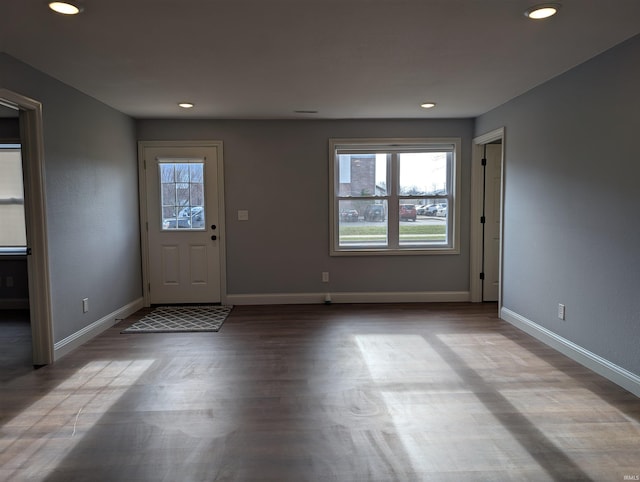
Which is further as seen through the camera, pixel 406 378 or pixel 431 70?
pixel 431 70

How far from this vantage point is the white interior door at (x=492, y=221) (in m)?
5.12

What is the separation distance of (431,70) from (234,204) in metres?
2.92

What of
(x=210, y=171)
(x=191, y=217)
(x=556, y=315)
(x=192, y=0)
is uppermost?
(x=192, y=0)

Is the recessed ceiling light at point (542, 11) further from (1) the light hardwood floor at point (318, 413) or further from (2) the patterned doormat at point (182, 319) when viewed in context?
(2) the patterned doormat at point (182, 319)

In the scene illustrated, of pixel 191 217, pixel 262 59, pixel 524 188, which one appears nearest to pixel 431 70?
pixel 262 59

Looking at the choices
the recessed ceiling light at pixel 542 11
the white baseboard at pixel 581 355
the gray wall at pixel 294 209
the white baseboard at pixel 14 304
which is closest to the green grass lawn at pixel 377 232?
the gray wall at pixel 294 209

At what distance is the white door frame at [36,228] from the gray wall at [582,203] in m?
4.25

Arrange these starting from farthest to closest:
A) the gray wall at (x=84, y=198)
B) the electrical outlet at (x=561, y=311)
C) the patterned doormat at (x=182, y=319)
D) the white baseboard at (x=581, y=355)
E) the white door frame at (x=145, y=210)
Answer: the white door frame at (x=145, y=210), the patterned doormat at (x=182, y=319), the electrical outlet at (x=561, y=311), the gray wall at (x=84, y=198), the white baseboard at (x=581, y=355)

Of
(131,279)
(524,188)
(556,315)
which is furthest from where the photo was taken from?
(131,279)

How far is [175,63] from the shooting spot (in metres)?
3.03

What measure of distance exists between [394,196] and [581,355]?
109 inches

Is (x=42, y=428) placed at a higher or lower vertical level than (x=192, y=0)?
lower

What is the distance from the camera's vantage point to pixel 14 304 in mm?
5105

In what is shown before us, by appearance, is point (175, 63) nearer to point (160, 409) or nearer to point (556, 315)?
point (160, 409)
